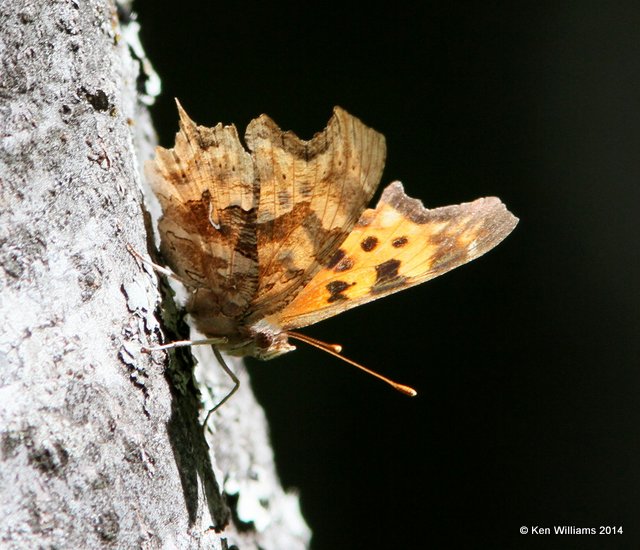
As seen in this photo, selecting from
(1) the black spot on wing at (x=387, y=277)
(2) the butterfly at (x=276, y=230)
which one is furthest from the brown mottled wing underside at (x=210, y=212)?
(1) the black spot on wing at (x=387, y=277)

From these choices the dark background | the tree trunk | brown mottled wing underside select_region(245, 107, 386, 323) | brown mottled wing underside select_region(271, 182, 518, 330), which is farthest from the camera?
the dark background

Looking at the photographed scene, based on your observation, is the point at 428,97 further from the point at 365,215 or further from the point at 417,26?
the point at 365,215

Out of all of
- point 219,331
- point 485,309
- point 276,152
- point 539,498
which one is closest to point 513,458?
point 539,498

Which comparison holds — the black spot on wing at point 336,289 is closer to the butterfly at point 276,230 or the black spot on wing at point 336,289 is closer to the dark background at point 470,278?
the butterfly at point 276,230

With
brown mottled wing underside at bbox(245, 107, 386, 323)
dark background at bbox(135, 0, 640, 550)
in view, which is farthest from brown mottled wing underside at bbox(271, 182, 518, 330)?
dark background at bbox(135, 0, 640, 550)

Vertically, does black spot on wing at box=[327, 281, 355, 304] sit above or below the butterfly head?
above

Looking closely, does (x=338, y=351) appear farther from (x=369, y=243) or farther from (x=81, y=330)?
(x=81, y=330)

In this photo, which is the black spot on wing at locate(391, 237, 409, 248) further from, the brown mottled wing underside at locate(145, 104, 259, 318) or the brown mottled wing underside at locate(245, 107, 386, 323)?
the brown mottled wing underside at locate(145, 104, 259, 318)
